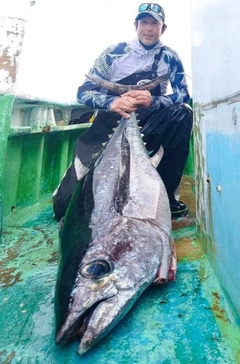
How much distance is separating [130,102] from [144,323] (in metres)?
1.69

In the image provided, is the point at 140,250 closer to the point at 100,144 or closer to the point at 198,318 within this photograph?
the point at 198,318

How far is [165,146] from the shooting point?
109 inches

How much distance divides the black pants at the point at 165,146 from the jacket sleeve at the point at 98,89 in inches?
13.5

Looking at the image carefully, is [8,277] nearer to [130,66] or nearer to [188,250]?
[188,250]

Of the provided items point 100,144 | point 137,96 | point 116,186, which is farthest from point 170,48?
point 116,186

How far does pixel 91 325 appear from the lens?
3.97ft

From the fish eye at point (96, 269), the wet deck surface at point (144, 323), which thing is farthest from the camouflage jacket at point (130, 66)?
the fish eye at point (96, 269)

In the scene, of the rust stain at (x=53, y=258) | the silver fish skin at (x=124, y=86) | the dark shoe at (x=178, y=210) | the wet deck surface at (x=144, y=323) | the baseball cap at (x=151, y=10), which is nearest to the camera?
the wet deck surface at (x=144, y=323)

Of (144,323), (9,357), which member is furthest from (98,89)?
(9,357)

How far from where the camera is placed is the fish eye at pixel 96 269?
135 cm

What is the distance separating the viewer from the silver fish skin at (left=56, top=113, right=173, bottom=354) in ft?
4.08

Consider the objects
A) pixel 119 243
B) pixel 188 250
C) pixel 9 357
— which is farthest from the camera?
pixel 188 250

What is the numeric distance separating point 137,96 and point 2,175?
3.74 ft

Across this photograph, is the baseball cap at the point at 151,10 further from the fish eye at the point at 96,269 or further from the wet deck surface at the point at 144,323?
the fish eye at the point at 96,269
